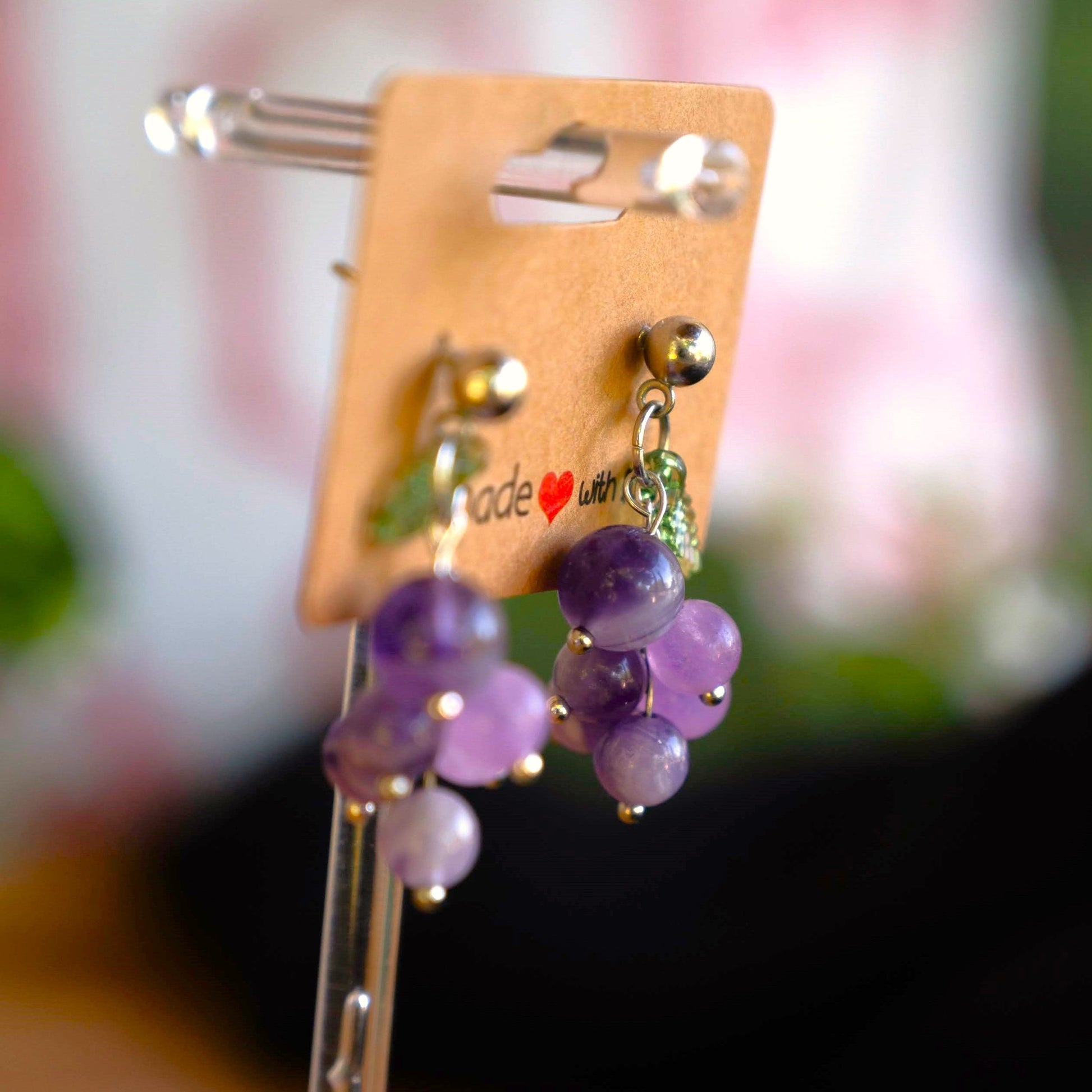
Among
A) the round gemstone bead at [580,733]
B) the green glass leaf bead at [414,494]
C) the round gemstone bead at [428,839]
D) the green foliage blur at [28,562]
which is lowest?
the round gemstone bead at [428,839]

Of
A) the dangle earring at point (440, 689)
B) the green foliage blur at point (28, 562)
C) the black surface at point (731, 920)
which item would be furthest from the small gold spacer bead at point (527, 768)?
the green foliage blur at point (28, 562)

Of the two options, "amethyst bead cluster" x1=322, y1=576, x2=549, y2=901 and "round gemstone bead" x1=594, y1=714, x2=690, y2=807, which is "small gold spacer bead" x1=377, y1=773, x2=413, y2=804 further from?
"round gemstone bead" x1=594, y1=714, x2=690, y2=807

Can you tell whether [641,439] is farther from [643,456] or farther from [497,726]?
[497,726]

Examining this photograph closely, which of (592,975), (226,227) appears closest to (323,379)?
(226,227)

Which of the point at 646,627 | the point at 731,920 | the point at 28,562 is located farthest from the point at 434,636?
the point at 28,562

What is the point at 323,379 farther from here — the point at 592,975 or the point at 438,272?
the point at 438,272

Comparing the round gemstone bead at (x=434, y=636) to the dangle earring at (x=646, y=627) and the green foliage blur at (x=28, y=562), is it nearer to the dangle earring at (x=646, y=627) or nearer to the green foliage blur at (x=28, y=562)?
the dangle earring at (x=646, y=627)
